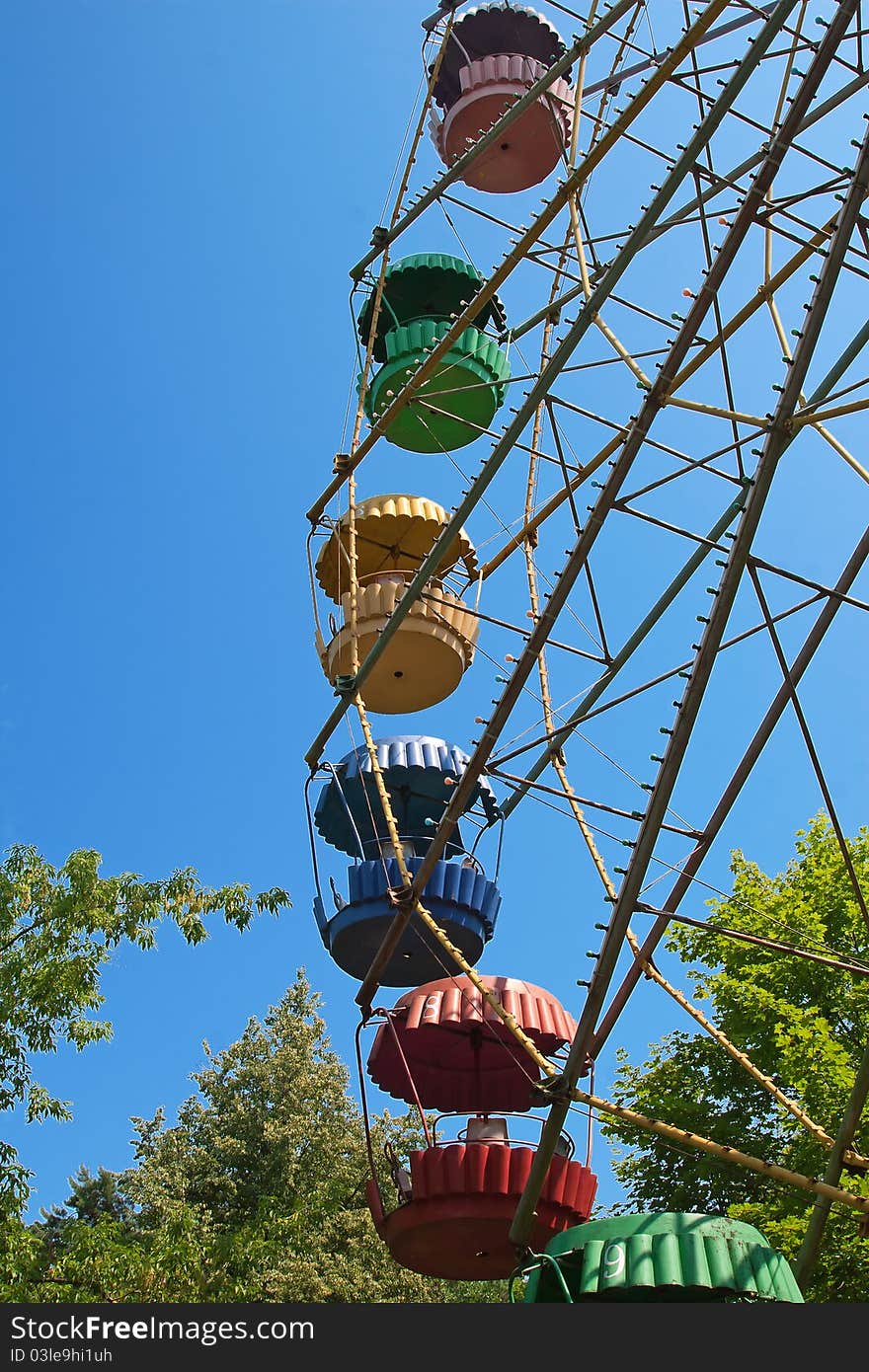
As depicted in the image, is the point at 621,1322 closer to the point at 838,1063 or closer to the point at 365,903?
the point at 365,903

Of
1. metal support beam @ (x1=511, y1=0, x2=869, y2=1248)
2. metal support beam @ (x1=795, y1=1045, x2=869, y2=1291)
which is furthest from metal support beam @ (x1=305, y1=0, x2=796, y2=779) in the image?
metal support beam @ (x1=795, y1=1045, x2=869, y2=1291)

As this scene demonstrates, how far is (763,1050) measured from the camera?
1730 cm

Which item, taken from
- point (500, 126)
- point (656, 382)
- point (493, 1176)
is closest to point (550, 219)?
point (500, 126)

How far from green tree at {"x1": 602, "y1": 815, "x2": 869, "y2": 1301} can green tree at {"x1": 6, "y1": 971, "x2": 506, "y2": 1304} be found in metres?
4.77

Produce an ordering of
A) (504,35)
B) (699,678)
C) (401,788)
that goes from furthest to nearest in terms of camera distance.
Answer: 1. (504,35)
2. (401,788)
3. (699,678)

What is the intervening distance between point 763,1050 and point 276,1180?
41.7 ft

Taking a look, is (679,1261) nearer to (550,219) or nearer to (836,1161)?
(836,1161)

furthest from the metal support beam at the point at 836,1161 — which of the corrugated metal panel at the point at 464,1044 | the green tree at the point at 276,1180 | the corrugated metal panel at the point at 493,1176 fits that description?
the green tree at the point at 276,1180

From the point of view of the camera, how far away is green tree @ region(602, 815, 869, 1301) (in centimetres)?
1559

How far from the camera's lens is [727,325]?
42.9 feet

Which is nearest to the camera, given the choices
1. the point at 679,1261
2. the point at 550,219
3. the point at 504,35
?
the point at 679,1261

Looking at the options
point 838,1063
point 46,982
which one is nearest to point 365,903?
point 46,982

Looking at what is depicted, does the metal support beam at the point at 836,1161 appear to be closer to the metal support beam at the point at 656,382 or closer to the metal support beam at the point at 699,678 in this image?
the metal support beam at the point at 699,678

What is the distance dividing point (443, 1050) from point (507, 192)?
37.9ft
